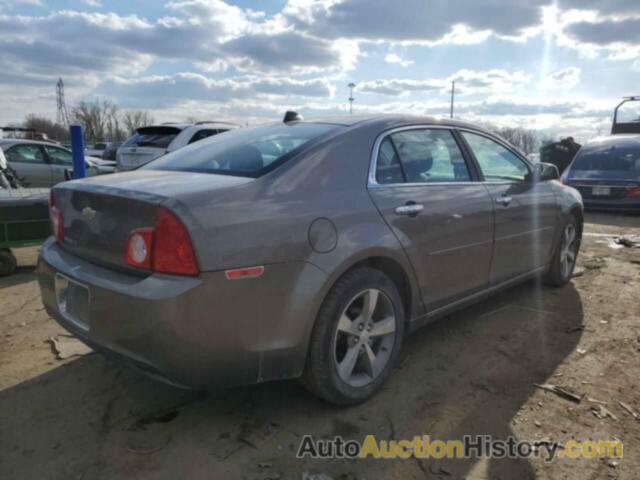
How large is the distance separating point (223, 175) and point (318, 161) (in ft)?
Answer: 1.66

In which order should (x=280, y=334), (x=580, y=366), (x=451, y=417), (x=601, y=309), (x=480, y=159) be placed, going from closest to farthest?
(x=280, y=334)
(x=451, y=417)
(x=580, y=366)
(x=480, y=159)
(x=601, y=309)

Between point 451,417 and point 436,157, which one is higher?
point 436,157

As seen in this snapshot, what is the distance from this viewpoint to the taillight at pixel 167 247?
208 cm

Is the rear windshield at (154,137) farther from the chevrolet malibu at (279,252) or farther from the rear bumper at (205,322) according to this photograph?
the rear bumper at (205,322)

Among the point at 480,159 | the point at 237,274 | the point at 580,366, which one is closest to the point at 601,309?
the point at 580,366

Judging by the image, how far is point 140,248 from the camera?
2182 mm

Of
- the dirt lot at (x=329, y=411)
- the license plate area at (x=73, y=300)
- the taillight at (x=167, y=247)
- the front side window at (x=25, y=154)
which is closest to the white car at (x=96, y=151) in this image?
the front side window at (x=25, y=154)

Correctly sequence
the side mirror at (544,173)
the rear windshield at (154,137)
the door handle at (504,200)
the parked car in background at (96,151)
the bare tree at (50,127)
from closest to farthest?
1. the door handle at (504,200)
2. the side mirror at (544,173)
3. the rear windshield at (154,137)
4. the parked car in background at (96,151)
5. the bare tree at (50,127)

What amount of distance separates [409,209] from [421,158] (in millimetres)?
488

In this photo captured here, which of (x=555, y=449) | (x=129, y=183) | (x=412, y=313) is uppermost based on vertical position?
(x=129, y=183)

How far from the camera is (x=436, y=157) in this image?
11.0 feet

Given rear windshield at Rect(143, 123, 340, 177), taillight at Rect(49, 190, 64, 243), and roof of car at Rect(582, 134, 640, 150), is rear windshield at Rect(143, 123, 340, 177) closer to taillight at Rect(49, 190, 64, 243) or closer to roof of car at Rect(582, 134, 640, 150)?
taillight at Rect(49, 190, 64, 243)

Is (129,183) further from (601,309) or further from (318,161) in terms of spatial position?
(601,309)

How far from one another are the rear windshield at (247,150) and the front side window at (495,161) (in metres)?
1.34
